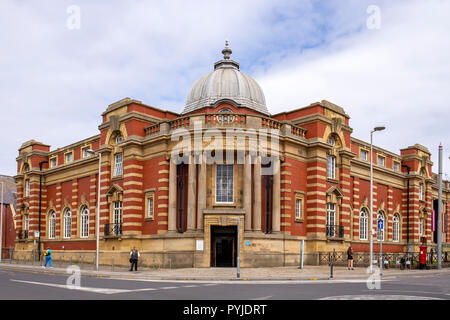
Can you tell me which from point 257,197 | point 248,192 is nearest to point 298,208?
point 257,197

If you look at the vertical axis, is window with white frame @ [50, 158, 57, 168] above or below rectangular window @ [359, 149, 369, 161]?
below

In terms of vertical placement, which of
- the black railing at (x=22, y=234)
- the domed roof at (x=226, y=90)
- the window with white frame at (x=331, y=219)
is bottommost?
the black railing at (x=22, y=234)

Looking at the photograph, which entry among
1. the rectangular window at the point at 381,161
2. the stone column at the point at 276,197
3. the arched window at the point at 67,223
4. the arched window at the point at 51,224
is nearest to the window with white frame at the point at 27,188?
the arched window at the point at 51,224

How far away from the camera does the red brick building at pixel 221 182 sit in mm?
32969

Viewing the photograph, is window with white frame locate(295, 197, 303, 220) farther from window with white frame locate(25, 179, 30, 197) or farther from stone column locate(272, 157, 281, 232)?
window with white frame locate(25, 179, 30, 197)

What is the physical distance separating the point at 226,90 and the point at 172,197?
1160cm

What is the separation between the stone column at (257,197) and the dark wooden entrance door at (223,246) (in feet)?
5.31

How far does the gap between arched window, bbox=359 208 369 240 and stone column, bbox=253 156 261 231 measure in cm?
1620

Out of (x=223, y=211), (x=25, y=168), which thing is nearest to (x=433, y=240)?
(x=223, y=211)

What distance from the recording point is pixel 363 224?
4591 centimetres

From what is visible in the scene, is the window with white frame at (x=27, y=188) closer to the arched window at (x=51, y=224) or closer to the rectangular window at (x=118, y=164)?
the arched window at (x=51, y=224)

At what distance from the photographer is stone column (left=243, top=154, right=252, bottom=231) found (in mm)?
32562

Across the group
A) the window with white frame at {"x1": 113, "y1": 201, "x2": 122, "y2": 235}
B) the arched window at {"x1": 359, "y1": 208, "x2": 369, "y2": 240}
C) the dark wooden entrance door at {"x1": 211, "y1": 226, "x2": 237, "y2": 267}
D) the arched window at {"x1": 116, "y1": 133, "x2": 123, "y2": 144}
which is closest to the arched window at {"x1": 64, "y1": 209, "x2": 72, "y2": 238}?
the window with white frame at {"x1": 113, "y1": 201, "x2": 122, "y2": 235}
